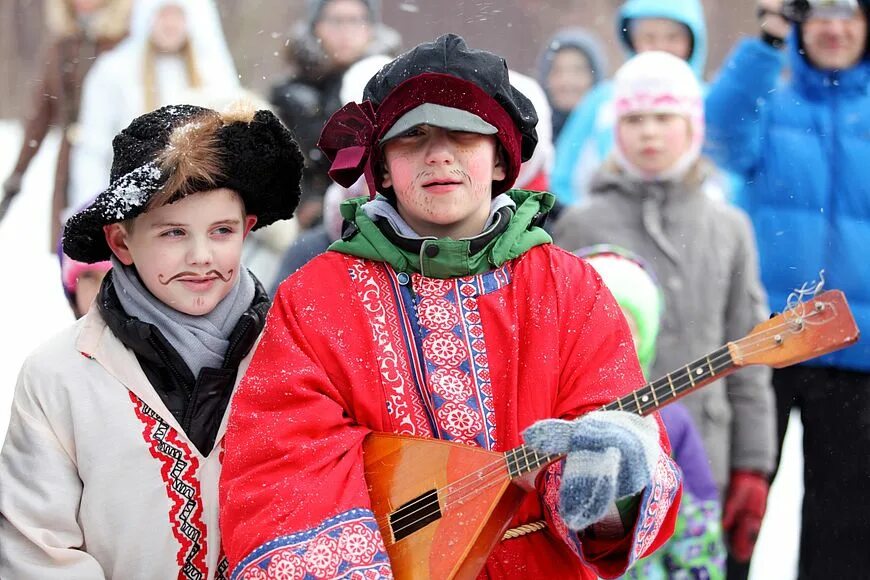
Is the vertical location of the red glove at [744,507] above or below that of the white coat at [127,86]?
below

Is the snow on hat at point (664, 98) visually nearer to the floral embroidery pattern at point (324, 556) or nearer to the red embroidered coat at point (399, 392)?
the red embroidered coat at point (399, 392)

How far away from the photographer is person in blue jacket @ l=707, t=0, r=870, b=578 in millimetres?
4418

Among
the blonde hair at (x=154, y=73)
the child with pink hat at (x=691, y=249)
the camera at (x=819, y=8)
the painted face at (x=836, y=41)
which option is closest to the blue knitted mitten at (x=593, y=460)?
the child with pink hat at (x=691, y=249)

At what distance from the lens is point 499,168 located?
2.74m

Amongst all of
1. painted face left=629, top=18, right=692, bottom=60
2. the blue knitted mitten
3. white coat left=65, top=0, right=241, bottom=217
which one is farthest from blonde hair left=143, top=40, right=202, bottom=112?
the blue knitted mitten

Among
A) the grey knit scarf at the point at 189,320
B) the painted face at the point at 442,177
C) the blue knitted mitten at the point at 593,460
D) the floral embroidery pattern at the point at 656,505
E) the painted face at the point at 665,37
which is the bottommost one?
the floral embroidery pattern at the point at 656,505

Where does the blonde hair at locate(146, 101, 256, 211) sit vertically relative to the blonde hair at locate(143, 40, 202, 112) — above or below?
below

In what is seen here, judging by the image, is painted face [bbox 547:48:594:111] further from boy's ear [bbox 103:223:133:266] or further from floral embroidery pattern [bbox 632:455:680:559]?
floral embroidery pattern [bbox 632:455:680:559]

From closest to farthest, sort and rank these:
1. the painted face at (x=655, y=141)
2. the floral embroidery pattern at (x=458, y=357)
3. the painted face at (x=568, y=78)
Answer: the floral embroidery pattern at (x=458, y=357)
the painted face at (x=655, y=141)
the painted face at (x=568, y=78)

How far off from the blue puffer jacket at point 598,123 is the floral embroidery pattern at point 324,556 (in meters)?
2.93

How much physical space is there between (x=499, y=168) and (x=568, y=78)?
363 cm

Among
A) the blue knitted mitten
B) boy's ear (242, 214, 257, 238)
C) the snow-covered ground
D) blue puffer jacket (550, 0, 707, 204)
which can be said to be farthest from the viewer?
blue puffer jacket (550, 0, 707, 204)

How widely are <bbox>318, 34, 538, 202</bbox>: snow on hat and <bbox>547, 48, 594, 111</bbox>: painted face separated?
3.46 meters

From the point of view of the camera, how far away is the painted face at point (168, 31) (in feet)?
18.7
